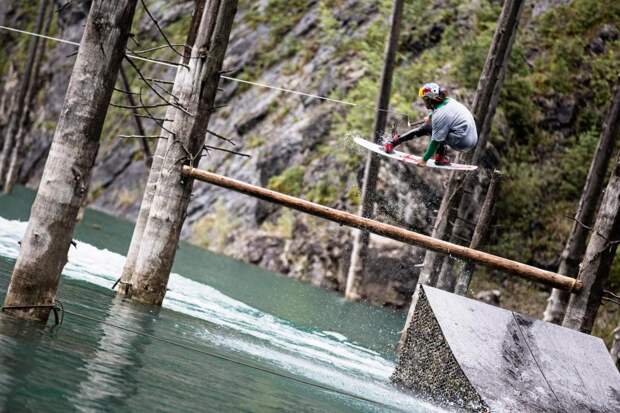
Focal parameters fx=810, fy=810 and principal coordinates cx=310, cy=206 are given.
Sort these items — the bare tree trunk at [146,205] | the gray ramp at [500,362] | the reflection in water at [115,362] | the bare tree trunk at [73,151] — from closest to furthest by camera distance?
1. the reflection in water at [115,362]
2. the bare tree trunk at [73,151]
3. the gray ramp at [500,362]
4. the bare tree trunk at [146,205]

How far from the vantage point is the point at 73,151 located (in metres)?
7.30

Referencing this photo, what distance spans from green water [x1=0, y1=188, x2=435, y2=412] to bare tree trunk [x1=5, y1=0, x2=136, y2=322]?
1.81 feet

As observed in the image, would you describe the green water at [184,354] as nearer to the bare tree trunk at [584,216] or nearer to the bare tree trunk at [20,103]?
the bare tree trunk at [584,216]

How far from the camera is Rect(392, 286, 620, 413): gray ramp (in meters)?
8.19

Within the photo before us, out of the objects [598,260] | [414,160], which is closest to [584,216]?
[414,160]

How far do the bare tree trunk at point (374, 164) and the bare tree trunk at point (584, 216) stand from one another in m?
6.94

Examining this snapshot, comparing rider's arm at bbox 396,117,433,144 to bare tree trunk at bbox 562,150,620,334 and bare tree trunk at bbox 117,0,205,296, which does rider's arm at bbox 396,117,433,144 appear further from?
bare tree trunk at bbox 117,0,205,296

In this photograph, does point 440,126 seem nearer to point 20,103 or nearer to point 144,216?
point 144,216

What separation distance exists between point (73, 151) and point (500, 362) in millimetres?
4824

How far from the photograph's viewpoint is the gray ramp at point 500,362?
8.19 meters

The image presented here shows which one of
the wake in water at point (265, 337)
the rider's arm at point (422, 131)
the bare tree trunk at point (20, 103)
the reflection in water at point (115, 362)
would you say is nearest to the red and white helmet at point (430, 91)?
the rider's arm at point (422, 131)

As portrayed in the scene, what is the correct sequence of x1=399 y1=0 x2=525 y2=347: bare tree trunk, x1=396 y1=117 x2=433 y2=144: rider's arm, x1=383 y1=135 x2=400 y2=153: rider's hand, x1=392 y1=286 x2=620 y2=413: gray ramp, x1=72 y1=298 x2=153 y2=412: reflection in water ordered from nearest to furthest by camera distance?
x1=72 y1=298 x2=153 y2=412: reflection in water → x1=392 y1=286 x2=620 y2=413: gray ramp → x1=396 y1=117 x2=433 y2=144: rider's arm → x1=383 y1=135 x2=400 y2=153: rider's hand → x1=399 y1=0 x2=525 y2=347: bare tree trunk

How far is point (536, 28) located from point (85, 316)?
2452cm

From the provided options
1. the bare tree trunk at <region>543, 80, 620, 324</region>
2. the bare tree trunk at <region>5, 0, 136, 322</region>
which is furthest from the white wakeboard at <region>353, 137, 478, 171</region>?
the bare tree trunk at <region>5, 0, 136, 322</region>
